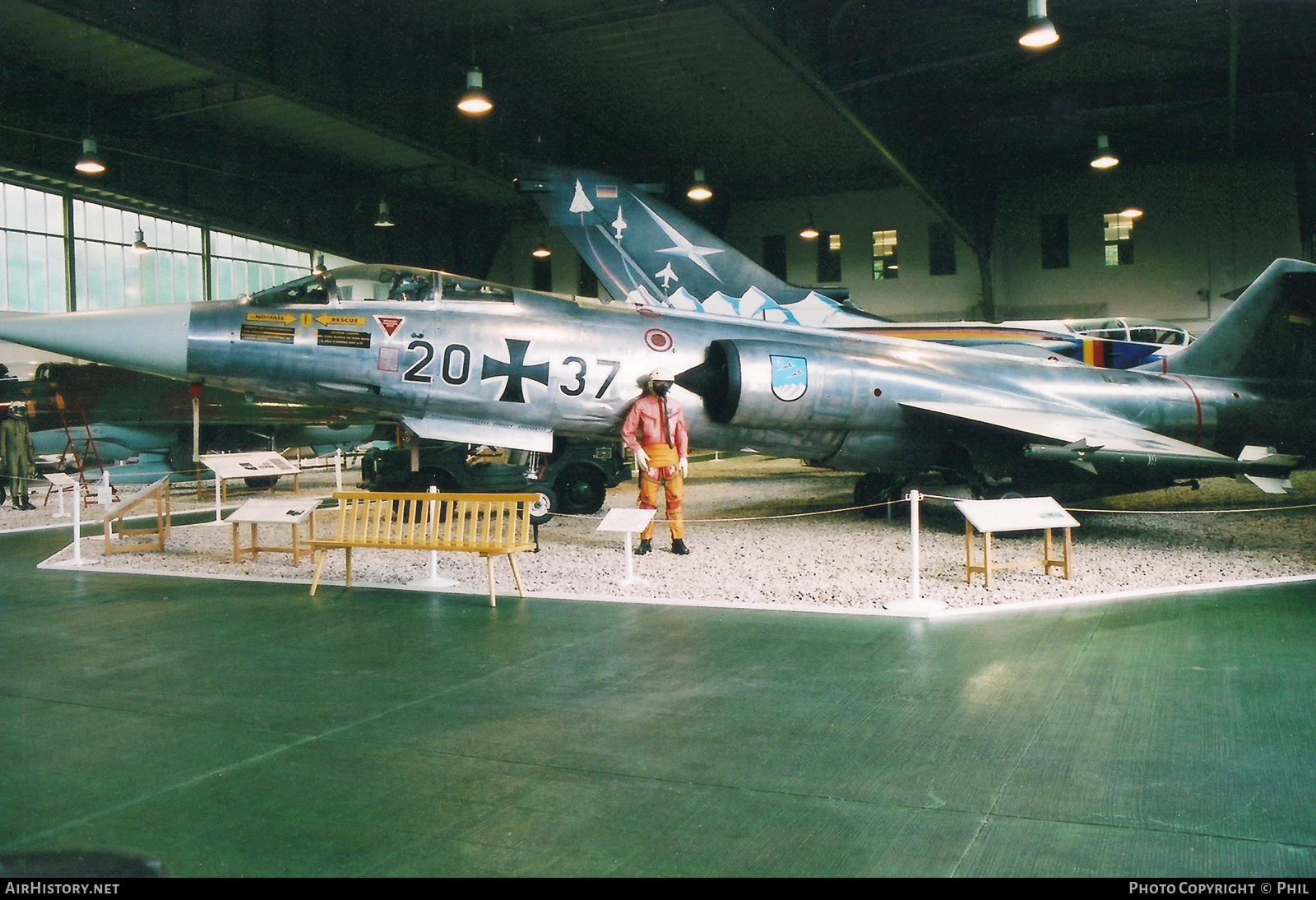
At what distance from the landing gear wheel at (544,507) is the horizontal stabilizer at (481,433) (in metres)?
0.55

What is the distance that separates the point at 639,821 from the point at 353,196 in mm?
23731

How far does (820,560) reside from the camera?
8.55m

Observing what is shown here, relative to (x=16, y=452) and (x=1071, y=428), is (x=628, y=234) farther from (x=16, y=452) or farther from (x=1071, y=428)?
(x=16, y=452)

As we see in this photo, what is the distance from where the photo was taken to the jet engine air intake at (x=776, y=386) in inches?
385

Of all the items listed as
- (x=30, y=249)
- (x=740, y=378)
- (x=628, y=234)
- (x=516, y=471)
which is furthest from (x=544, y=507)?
(x=30, y=249)

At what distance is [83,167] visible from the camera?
15398 mm

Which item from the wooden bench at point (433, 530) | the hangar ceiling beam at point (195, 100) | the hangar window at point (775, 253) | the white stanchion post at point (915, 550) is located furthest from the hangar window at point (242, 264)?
the white stanchion post at point (915, 550)

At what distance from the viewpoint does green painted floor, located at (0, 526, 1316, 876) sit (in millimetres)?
2846

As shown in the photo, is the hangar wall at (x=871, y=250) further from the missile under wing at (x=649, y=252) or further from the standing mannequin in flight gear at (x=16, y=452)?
the standing mannequin in flight gear at (x=16, y=452)

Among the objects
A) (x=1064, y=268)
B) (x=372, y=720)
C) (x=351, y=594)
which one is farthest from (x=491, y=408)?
(x=1064, y=268)

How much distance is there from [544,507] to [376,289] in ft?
10.2

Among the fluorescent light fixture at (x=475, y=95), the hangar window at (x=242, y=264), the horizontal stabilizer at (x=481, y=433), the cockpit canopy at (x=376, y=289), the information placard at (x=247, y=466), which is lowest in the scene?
the information placard at (x=247, y=466)

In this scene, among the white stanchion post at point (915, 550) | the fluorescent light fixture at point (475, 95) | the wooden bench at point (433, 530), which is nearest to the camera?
the white stanchion post at point (915, 550)

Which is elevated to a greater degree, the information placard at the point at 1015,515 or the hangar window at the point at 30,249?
the hangar window at the point at 30,249
